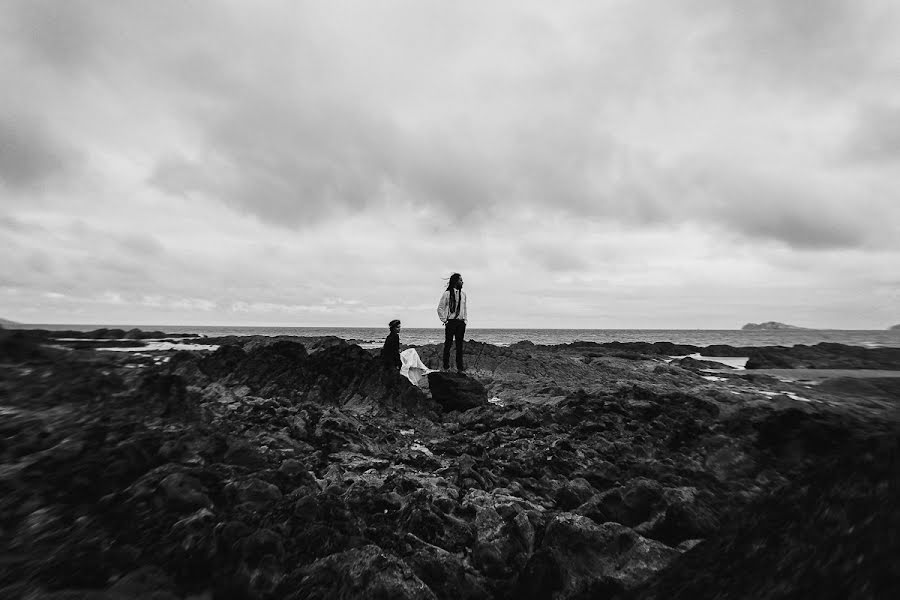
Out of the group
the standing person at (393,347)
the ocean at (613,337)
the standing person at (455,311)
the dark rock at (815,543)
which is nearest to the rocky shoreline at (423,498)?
the dark rock at (815,543)

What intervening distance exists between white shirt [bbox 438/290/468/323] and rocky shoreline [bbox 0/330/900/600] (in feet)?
14.5

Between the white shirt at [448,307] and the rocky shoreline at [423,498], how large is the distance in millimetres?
4426

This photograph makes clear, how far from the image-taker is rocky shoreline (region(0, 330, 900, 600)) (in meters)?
1.65

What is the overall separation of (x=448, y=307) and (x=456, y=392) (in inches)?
117

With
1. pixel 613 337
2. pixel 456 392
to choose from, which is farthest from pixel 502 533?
pixel 613 337

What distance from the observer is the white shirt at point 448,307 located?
10.4 m

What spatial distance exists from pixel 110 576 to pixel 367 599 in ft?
4.33

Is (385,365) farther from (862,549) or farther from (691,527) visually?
(862,549)

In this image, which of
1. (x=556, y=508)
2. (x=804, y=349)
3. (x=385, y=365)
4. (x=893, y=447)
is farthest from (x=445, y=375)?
(x=804, y=349)

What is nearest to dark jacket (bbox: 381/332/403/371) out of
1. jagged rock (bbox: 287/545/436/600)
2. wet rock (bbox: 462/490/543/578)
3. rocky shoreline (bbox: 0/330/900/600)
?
rocky shoreline (bbox: 0/330/900/600)

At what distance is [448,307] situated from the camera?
1050 centimetres

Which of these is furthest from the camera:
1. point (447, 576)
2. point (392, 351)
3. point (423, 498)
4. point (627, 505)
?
point (392, 351)

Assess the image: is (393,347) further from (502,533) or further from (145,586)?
(145,586)

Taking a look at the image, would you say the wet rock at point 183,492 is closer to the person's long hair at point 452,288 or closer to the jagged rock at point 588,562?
the jagged rock at point 588,562
